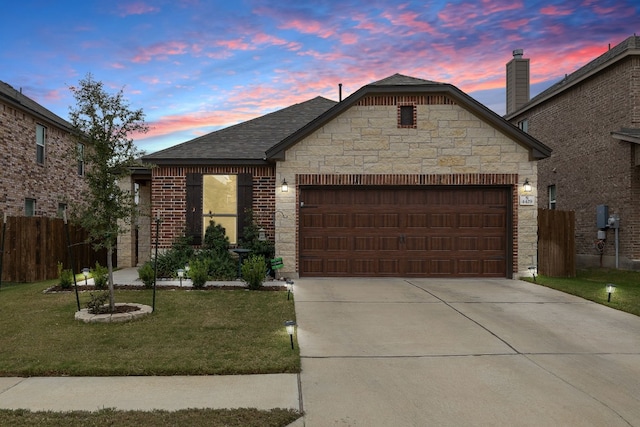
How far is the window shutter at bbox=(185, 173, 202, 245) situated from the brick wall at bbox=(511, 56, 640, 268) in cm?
1465

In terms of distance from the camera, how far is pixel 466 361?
211 inches

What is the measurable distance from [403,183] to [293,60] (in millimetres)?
7067

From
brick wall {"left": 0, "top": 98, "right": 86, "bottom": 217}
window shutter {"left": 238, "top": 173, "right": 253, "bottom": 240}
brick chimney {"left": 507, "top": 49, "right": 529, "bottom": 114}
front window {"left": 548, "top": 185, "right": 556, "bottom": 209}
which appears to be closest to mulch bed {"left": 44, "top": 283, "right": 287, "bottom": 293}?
window shutter {"left": 238, "top": 173, "right": 253, "bottom": 240}

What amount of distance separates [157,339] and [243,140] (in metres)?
9.14

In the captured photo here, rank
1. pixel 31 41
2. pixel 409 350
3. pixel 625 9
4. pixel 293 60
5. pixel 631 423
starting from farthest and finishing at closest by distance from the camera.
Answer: pixel 293 60
pixel 31 41
pixel 625 9
pixel 409 350
pixel 631 423

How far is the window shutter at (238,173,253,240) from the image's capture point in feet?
41.8

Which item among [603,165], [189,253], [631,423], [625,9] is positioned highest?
[625,9]

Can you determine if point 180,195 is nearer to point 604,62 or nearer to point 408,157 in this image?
point 408,157

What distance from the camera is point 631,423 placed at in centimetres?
379

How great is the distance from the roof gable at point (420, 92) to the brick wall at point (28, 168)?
23.4 ft

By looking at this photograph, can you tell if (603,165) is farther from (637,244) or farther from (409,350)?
(409,350)

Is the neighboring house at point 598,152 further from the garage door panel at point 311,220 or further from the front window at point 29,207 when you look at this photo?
the front window at point 29,207

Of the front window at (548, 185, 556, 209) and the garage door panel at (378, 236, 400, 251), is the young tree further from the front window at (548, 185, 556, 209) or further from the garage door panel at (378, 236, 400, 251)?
the front window at (548, 185, 556, 209)

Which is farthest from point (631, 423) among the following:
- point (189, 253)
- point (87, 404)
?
point (189, 253)
